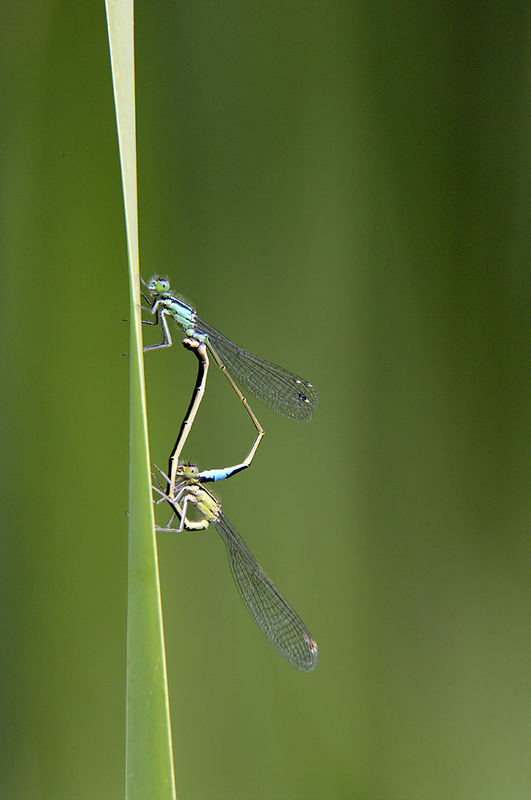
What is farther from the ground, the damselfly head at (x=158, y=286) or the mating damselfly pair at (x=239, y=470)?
the damselfly head at (x=158, y=286)

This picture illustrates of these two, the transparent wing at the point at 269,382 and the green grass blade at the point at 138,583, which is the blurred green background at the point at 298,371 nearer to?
the transparent wing at the point at 269,382

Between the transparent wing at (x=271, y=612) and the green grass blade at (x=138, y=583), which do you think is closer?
the green grass blade at (x=138, y=583)

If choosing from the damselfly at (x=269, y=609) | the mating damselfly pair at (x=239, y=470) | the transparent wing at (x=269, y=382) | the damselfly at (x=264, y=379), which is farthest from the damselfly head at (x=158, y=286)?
the damselfly at (x=269, y=609)

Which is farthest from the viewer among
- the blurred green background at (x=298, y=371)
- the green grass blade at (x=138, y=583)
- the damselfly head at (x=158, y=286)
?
the blurred green background at (x=298, y=371)

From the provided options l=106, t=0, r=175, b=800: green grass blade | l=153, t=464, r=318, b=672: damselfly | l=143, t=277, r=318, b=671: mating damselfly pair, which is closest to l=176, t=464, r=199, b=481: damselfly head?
l=143, t=277, r=318, b=671: mating damselfly pair

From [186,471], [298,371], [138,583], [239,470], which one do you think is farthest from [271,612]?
[138,583]

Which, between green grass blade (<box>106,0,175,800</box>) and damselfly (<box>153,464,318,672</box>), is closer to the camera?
green grass blade (<box>106,0,175,800</box>)

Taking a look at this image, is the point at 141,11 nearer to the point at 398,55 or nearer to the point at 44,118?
the point at 44,118

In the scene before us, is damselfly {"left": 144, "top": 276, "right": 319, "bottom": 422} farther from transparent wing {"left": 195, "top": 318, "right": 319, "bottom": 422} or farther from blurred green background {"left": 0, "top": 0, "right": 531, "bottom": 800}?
blurred green background {"left": 0, "top": 0, "right": 531, "bottom": 800}
